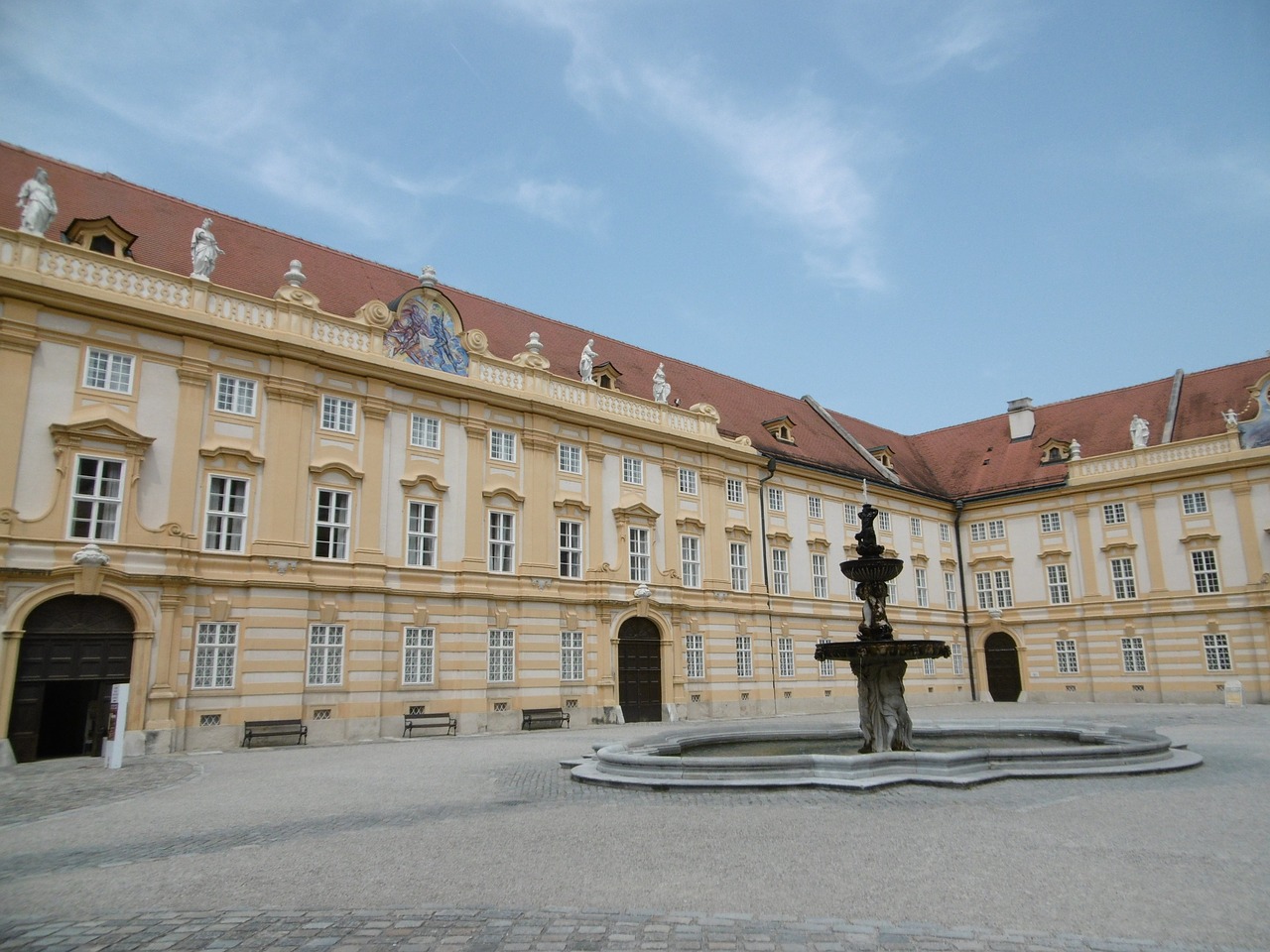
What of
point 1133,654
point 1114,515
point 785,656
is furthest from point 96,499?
point 1133,654

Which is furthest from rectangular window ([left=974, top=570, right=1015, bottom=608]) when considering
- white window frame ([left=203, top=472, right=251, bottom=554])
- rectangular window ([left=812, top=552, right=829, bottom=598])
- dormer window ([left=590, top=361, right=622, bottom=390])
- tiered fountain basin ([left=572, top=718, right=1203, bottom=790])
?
white window frame ([left=203, top=472, right=251, bottom=554])

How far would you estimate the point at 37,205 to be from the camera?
72.6 ft

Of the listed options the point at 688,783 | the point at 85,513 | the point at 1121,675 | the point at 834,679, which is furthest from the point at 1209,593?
the point at 85,513

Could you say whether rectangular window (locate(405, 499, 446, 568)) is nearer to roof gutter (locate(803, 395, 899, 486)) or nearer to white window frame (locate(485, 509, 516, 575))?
white window frame (locate(485, 509, 516, 575))

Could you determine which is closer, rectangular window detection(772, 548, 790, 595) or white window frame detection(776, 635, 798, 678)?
white window frame detection(776, 635, 798, 678)

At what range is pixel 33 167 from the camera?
1026 inches

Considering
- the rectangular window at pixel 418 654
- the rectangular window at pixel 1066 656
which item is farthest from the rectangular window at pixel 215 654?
the rectangular window at pixel 1066 656

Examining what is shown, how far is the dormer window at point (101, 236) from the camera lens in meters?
23.4

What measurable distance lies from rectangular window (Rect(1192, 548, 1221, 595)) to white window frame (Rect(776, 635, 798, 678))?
1892 cm

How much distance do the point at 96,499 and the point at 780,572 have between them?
25.8m

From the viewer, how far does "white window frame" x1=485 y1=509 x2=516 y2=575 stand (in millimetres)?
29484

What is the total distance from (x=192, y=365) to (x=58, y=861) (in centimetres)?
1713

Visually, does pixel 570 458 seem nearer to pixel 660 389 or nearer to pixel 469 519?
pixel 469 519

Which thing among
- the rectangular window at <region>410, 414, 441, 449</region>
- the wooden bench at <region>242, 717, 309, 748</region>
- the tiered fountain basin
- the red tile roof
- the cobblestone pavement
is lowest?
the cobblestone pavement
